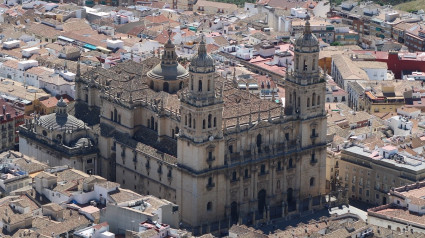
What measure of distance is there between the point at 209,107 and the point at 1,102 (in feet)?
142

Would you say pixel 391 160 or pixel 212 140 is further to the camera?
pixel 391 160

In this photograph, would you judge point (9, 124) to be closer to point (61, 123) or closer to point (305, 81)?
→ point (61, 123)

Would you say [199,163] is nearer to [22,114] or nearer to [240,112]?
[240,112]

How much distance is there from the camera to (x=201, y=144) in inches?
5797

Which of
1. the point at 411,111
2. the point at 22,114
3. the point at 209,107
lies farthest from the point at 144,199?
the point at 411,111

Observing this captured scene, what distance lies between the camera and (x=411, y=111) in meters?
185

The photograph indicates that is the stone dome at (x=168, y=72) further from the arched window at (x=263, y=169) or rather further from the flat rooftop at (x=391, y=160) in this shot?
the flat rooftop at (x=391, y=160)

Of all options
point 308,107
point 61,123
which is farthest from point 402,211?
point 61,123

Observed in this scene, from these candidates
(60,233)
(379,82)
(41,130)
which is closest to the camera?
(60,233)

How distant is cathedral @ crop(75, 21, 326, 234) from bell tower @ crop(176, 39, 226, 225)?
0.11 metres

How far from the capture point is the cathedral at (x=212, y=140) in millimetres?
148250

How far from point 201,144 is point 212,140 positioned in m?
1.46

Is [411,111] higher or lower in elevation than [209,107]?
lower

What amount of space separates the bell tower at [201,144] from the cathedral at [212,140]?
4.5 inches
